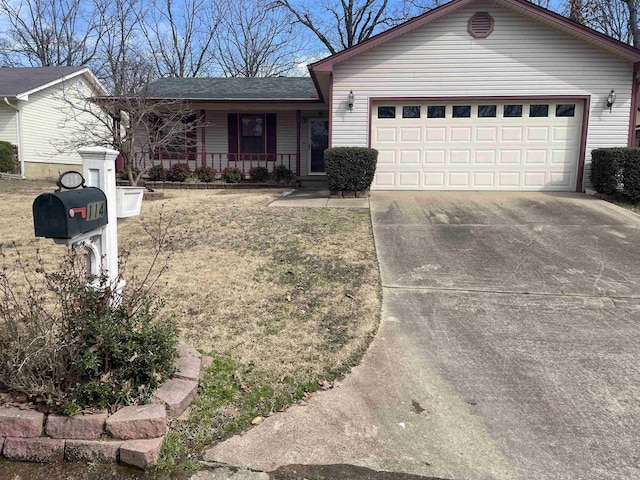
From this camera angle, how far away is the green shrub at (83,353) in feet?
8.71

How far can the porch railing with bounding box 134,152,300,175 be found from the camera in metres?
16.5

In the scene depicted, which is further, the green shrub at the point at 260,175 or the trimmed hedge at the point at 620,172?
the green shrub at the point at 260,175

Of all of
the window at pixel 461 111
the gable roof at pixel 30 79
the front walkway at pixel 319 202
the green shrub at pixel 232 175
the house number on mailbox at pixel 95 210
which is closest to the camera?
the house number on mailbox at pixel 95 210

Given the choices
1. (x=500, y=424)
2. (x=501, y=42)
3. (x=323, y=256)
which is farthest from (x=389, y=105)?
(x=500, y=424)

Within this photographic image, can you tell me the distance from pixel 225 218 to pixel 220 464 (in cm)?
651

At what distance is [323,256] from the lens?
636 cm

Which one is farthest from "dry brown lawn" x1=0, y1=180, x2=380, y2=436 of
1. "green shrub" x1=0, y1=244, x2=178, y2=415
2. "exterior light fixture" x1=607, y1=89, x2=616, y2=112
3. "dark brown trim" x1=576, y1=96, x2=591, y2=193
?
"exterior light fixture" x1=607, y1=89, x2=616, y2=112

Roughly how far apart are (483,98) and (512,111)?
2.56 feet

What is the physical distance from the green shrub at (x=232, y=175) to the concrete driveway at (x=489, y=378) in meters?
9.55

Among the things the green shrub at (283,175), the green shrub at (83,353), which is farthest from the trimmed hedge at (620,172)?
the green shrub at (83,353)

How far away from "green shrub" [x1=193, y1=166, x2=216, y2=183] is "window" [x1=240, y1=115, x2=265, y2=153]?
1752 millimetres

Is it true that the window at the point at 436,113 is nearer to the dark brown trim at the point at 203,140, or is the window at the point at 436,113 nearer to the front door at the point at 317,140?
the front door at the point at 317,140

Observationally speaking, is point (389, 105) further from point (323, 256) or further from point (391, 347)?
point (391, 347)

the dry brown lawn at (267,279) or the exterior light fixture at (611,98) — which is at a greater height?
the exterior light fixture at (611,98)
